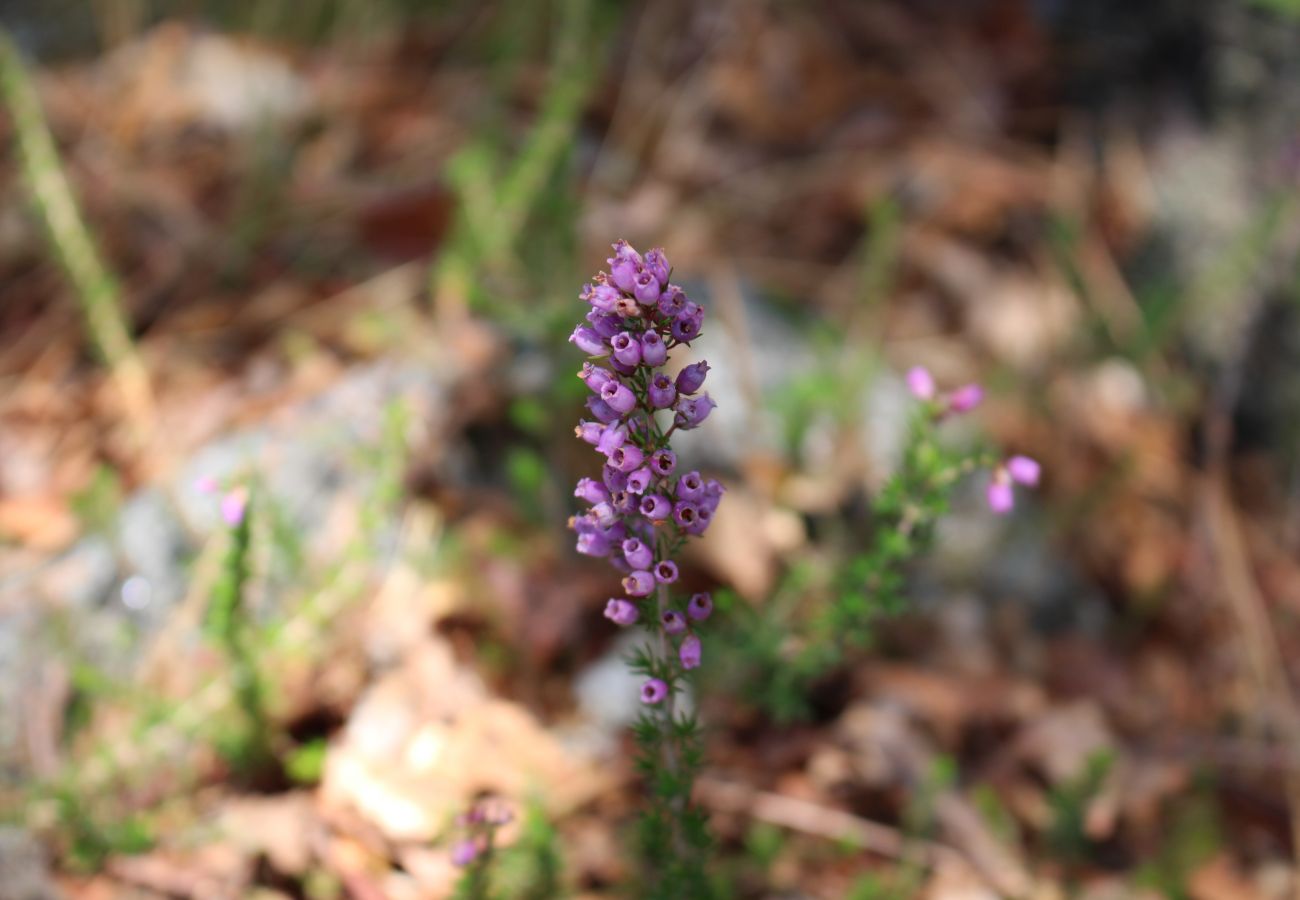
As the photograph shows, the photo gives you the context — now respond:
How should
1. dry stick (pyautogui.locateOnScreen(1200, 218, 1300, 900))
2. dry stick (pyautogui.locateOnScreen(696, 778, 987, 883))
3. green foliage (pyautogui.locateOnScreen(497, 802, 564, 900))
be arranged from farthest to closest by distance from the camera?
1. dry stick (pyautogui.locateOnScreen(1200, 218, 1300, 900))
2. dry stick (pyautogui.locateOnScreen(696, 778, 987, 883))
3. green foliage (pyautogui.locateOnScreen(497, 802, 564, 900))

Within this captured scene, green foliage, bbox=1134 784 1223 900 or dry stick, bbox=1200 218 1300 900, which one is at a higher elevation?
dry stick, bbox=1200 218 1300 900

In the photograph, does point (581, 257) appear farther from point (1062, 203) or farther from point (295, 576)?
point (1062, 203)

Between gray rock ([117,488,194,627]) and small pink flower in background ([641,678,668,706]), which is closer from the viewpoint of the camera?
small pink flower in background ([641,678,668,706])

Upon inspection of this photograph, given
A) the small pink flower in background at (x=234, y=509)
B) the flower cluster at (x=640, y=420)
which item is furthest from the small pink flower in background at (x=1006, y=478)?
the small pink flower in background at (x=234, y=509)

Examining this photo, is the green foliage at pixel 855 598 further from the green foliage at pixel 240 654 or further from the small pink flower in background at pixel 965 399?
the green foliage at pixel 240 654

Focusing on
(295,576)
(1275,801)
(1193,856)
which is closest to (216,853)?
(295,576)

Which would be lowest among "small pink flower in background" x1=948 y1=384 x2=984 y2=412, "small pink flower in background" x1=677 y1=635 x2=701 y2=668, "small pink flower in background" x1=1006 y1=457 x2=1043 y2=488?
"small pink flower in background" x1=677 y1=635 x2=701 y2=668

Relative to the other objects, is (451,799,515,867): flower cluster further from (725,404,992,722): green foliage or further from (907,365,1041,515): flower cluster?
(907,365,1041,515): flower cluster

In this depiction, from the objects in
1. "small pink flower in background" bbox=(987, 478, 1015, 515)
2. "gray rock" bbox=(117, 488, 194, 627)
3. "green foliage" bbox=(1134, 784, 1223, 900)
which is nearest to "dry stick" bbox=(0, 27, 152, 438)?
"gray rock" bbox=(117, 488, 194, 627)
